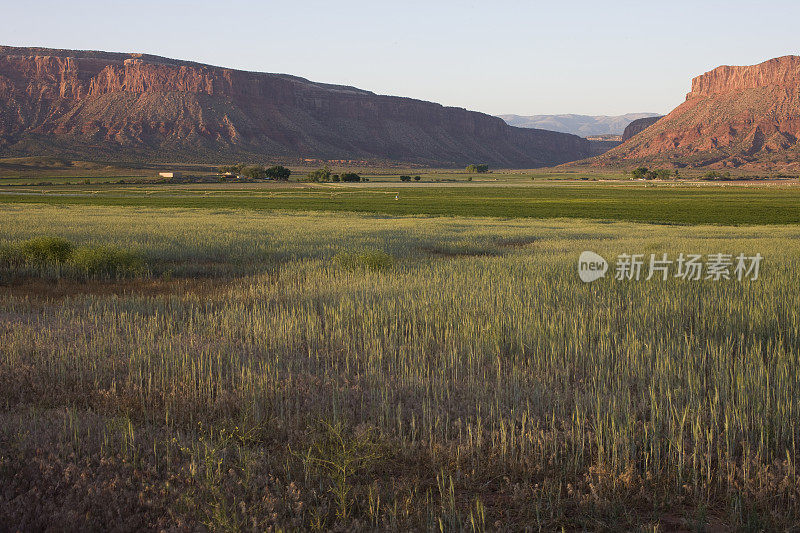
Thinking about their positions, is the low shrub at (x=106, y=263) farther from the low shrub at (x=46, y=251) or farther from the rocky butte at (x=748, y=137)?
the rocky butte at (x=748, y=137)

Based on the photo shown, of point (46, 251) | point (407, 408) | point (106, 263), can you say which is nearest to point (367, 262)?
point (106, 263)

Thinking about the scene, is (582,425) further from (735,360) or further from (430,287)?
(430,287)

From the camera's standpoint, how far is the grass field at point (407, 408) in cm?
438

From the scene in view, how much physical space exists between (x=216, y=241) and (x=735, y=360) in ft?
61.5

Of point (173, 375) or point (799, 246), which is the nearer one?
point (173, 375)

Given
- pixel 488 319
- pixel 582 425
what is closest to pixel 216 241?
pixel 488 319

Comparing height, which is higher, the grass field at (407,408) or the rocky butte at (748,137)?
the rocky butte at (748,137)

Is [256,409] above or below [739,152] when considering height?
below

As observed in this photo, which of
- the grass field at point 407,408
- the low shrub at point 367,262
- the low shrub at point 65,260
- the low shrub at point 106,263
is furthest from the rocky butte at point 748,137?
the grass field at point 407,408

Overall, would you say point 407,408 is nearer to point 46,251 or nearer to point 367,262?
point 367,262

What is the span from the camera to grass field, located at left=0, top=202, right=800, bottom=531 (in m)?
4.38

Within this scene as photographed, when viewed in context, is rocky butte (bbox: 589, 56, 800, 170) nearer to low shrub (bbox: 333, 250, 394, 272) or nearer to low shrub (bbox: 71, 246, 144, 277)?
low shrub (bbox: 333, 250, 394, 272)

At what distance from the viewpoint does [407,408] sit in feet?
20.0

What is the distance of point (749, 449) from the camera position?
186 inches
